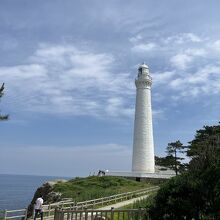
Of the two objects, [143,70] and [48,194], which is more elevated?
[143,70]

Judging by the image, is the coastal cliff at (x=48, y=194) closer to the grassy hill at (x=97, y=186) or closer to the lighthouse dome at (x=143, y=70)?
the grassy hill at (x=97, y=186)

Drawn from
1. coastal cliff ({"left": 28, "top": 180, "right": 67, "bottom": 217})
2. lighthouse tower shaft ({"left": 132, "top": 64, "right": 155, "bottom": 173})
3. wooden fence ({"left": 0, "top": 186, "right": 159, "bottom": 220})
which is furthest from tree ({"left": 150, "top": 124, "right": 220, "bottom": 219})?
lighthouse tower shaft ({"left": 132, "top": 64, "right": 155, "bottom": 173})

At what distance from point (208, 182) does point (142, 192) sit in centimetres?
2632

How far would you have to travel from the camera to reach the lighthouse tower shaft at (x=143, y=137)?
58.2 meters

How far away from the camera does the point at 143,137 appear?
191ft

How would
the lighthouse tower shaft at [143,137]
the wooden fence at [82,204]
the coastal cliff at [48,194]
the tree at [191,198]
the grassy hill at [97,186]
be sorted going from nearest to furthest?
the tree at [191,198], the wooden fence at [82,204], the coastal cliff at [48,194], the grassy hill at [97,186], the lighthouse tower shaft at [143,137]

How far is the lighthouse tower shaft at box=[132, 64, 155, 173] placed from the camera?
191ft

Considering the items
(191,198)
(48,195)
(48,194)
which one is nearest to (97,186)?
(48,194)

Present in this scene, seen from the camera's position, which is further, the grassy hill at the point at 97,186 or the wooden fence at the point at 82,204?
the grassy hill at the point at 97,186

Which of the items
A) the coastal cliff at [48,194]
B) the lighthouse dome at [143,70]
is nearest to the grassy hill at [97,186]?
the coastal cliff at [48,194]

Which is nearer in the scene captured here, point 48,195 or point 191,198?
point 191,198

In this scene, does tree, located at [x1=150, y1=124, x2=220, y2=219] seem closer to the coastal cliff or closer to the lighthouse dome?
the coastal cliff

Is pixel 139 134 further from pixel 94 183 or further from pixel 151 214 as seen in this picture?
pixel 151 214

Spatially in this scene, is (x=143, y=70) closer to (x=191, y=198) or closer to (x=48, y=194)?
(x=48, y=194)
